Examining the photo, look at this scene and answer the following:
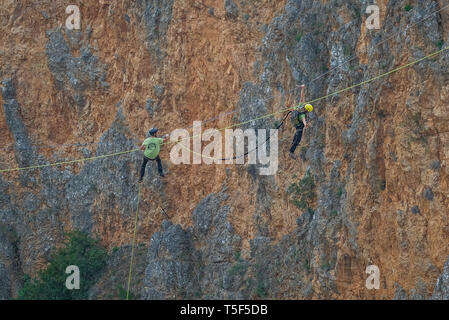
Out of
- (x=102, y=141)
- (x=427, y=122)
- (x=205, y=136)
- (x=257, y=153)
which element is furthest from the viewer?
(x=102, y=141)

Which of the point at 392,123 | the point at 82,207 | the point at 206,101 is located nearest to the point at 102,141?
the point at 82,207

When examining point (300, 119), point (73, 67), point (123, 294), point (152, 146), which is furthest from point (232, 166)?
point (73, 67)

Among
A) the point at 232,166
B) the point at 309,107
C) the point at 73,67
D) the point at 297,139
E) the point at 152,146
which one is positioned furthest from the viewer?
the point at 73,67

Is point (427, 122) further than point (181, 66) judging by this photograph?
No

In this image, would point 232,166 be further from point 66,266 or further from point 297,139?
point 66,266

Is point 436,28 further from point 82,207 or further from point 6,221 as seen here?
point 6,221

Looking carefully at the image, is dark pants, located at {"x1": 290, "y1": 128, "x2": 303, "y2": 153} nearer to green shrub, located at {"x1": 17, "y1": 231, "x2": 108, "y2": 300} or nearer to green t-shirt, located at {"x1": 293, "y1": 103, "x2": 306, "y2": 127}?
green t-shirt, located at {"x1": 293, "y1": 103, "x2": 306, "y2": 127}

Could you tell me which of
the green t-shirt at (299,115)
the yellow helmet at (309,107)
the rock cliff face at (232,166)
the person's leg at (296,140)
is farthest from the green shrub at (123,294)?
the yellow helmet at (309,107)
